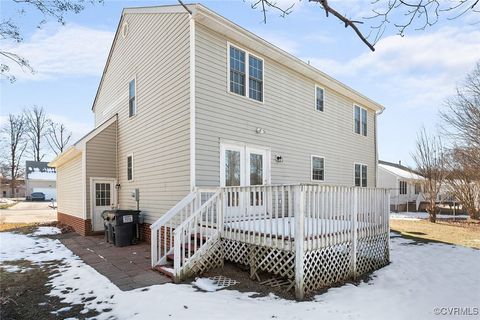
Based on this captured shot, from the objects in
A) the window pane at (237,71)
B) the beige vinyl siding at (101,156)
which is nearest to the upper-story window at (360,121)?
the window pane at (237,71)

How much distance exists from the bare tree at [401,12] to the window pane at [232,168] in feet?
17.1

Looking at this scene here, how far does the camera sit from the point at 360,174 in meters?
14.7

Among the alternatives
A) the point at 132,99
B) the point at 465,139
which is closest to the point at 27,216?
the point at 132,99

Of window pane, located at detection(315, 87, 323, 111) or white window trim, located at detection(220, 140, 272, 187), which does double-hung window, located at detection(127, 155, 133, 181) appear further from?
window pane, located at detection(315, 87, 323, 111)

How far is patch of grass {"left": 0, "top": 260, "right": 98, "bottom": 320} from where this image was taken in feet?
14.4

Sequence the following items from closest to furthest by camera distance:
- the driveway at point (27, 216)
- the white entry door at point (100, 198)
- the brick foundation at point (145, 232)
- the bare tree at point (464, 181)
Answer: the brick foundation at point (145, 232), the white entry door at point (100, 198), the bare tree at point (464, 181), the driveway at point (27, 216)

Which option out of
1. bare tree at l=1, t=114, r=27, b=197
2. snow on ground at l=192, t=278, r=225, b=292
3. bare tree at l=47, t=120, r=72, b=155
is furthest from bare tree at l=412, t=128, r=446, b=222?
bare tree at l=1, t=114, r=27, b=197

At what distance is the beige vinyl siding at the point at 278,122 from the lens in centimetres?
795

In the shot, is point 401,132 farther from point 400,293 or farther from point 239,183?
point 400,293

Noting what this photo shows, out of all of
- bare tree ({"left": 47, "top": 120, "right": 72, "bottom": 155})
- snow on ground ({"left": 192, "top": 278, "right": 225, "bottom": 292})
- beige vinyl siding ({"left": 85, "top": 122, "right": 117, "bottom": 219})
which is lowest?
snow on ground ({"left": 192, "top": 278, "right": 225, "bottom": 292})

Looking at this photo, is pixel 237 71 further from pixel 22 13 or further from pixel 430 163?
pixel 430 163

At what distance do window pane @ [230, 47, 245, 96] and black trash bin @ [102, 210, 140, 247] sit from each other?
485cm

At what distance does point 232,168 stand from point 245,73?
111 inches

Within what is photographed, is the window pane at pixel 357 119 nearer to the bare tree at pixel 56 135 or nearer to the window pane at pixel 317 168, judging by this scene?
the window pane at pixel 317 168
